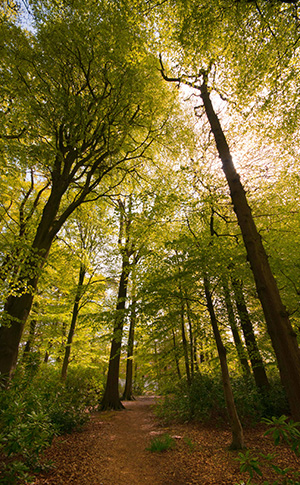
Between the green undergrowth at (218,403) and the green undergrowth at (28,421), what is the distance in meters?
3.41

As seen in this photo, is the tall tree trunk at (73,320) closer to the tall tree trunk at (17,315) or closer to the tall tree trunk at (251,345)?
the tall tree trunk at (17,315)

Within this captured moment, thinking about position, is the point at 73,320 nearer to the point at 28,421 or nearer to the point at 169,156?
the point at 28,421

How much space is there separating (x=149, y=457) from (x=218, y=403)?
133 inches

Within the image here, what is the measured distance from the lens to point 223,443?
5898 millimetres

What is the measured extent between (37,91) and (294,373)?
8.29 metres

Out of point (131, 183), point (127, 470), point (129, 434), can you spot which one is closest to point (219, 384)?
point (129, 434)

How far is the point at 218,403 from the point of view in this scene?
8.02m

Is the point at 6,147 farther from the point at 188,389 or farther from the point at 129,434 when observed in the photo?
the point at 188,389

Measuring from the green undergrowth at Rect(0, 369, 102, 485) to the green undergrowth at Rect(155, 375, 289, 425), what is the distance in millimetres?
3412

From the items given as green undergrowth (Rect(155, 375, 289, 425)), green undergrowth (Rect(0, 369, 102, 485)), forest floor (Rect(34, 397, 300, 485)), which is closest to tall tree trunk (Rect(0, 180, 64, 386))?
green undergrowth (Rect(0, 369, 102, 485))

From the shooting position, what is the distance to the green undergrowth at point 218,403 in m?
7.69

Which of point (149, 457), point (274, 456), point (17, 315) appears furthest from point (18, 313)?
point (274, 456)

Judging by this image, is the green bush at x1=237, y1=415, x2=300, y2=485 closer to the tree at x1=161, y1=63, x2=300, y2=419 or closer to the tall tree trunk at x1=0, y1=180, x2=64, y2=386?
the tree at x1=161, y1=63, x2=300, y2=419

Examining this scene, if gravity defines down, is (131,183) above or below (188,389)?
above
